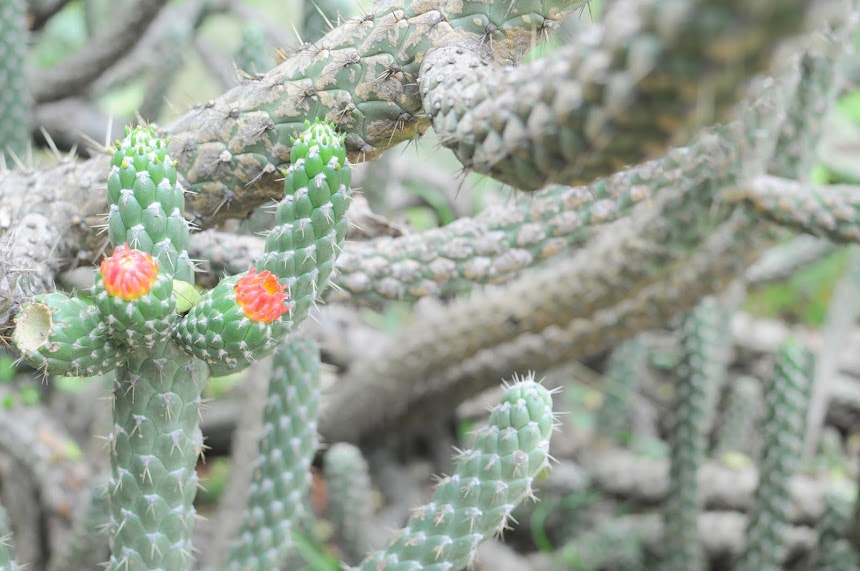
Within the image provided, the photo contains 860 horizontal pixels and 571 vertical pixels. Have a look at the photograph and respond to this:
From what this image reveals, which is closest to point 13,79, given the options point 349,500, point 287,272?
point 349,500

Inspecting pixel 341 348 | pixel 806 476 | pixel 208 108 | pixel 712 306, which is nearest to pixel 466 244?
pixel 208 108

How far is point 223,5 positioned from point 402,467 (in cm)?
231

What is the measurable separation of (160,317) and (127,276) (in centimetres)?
8

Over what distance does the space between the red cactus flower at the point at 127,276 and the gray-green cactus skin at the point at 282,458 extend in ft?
2.45

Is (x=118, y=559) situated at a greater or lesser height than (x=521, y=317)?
greater

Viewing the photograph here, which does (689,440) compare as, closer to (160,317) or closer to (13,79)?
(160,317)

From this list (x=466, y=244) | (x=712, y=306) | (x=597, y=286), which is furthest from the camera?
(x=712, y=306)

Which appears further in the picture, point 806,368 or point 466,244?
point 806,368

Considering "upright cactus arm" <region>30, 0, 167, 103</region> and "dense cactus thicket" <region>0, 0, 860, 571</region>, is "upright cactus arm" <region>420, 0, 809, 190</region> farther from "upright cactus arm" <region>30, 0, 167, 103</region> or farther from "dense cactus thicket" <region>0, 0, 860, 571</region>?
"upright cactus arm" <region>30, 0, 167, 103</region>

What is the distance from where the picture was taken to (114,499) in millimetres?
1369

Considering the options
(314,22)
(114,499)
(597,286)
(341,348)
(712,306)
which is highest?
(314,22)

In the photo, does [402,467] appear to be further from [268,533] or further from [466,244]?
[466,244]

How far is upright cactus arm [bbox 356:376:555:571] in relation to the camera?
1375 mm

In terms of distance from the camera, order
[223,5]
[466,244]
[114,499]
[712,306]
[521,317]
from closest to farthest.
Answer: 1. [114,499]
2. [466,244]
3. [521,317]
4. [712,306]
5. [223,5]
